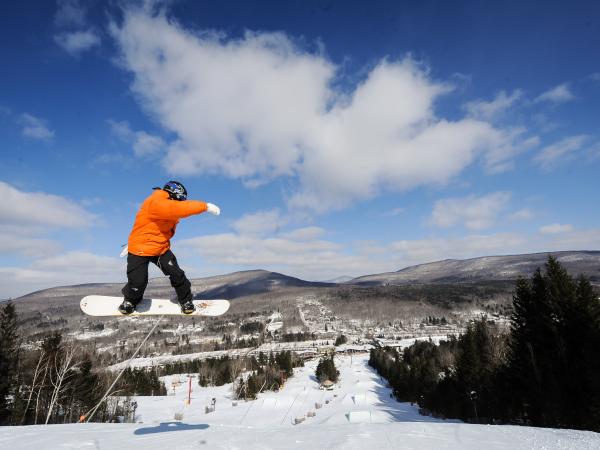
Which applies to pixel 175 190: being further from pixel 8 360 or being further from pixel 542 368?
pixel 8 360

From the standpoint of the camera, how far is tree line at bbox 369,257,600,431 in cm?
2561

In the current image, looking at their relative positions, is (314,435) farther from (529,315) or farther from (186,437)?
(529,315)

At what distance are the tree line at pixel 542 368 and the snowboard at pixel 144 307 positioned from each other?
96.3 ft

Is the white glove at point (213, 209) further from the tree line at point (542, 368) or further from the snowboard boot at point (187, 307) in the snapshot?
the tree line at point (542, 368)

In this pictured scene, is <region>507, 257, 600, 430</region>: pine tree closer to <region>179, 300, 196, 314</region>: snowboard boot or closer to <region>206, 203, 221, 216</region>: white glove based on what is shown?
<region>179, 300, 196, 314</region>: snowboard boot

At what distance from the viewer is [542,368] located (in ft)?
93.2

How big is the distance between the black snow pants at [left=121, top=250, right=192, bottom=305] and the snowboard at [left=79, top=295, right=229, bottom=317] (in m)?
0.54

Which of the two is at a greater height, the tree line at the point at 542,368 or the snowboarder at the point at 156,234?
the snowboarder at the point at 156,234

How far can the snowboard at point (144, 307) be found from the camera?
7.32 meters

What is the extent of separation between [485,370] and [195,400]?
1641 inches

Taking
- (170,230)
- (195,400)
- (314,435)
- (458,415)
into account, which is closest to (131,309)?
(170,230)

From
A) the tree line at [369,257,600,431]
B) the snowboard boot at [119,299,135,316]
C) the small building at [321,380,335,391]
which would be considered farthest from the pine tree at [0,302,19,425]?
the small building at [321,380,335,391]

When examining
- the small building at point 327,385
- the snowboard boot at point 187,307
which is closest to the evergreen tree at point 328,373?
the small building at point 327,385

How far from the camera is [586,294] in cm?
2789
